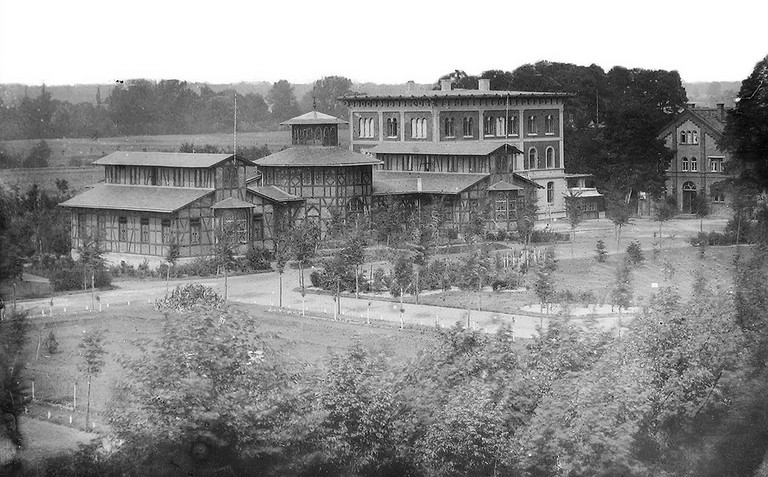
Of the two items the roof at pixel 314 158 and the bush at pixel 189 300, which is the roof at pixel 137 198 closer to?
the roof at pixel 314 158

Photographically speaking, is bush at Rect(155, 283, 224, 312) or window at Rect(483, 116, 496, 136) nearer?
bush at Rect(155, 283, 224, 312)

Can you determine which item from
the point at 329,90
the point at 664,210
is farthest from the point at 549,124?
the point at 664,210

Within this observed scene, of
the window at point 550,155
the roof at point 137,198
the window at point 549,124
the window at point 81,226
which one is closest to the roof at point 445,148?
the window at point 550,155

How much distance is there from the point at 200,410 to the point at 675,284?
14.2 metres

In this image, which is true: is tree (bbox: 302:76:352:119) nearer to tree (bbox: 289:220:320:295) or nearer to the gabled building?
the gabled building

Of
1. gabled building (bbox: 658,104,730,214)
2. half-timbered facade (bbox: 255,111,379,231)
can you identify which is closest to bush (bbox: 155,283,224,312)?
half-timbered facade (bbox: 255,111,379,231)

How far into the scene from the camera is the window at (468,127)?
5827cm

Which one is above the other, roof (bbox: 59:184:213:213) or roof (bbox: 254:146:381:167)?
roof (bbox: 254:146:381:167)

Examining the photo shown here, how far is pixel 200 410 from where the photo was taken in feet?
69.5

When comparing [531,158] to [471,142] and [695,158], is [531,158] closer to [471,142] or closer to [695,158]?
[471,142]

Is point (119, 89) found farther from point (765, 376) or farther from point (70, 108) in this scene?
point (765, 376)

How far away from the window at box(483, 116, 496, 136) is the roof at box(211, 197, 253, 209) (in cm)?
1971

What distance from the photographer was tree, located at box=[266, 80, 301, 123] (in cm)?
5209

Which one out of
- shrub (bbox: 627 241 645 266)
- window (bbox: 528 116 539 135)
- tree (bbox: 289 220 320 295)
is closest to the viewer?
shrub (bbox: 627 241 645 266)
